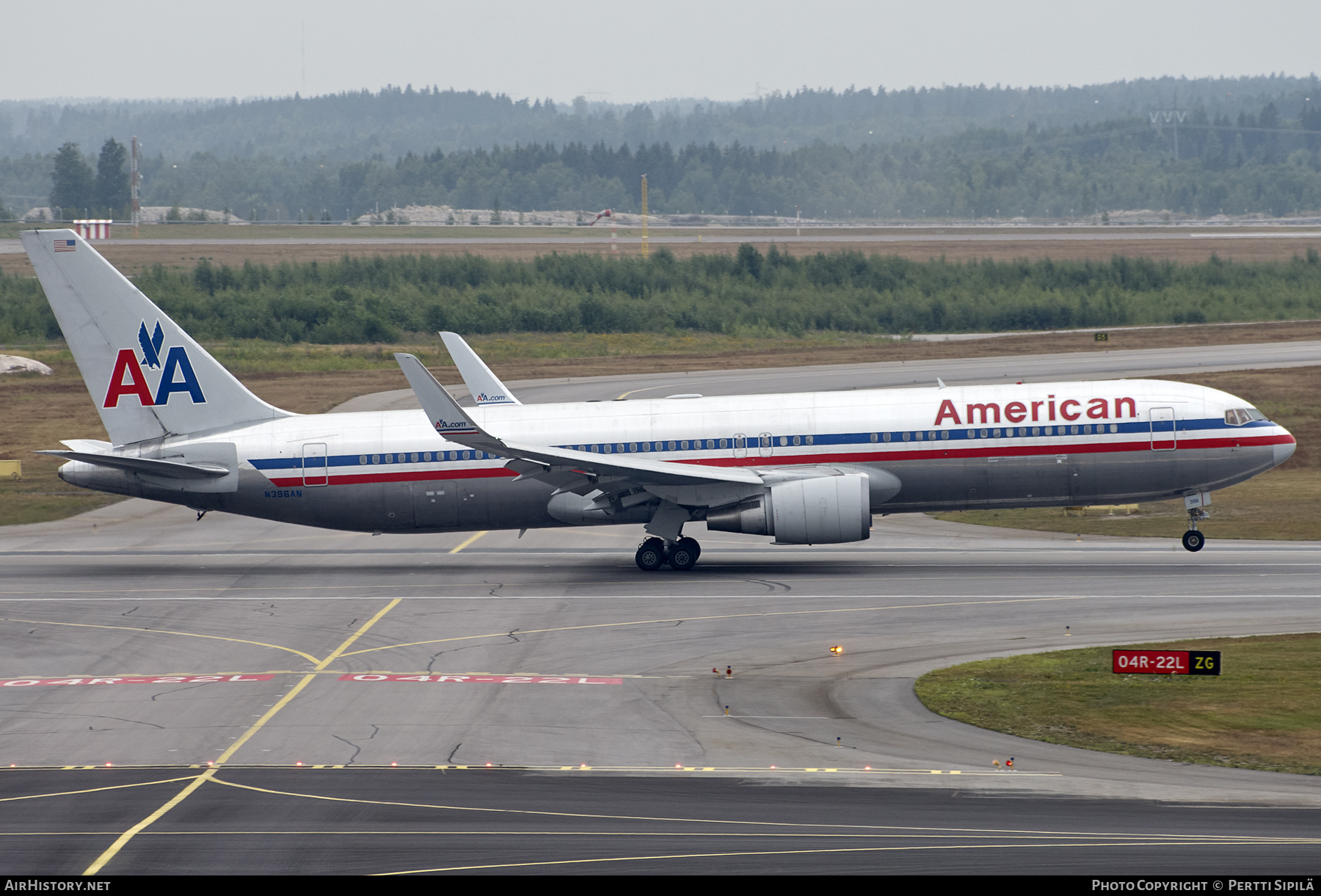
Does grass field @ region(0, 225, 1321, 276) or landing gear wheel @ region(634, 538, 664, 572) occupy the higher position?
grass field @ region(0, 225, 1321, 276)

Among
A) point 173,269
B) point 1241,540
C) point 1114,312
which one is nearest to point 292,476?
point 1241,540

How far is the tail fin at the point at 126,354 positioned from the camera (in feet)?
132

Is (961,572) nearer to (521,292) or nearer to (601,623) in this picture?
(601,623)

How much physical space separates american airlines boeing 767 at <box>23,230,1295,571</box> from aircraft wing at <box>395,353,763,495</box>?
12 centimetres

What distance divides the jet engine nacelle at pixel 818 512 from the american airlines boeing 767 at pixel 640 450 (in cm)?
8

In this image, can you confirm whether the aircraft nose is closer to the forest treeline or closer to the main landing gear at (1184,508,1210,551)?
the main landing gear at (1184,508,1210,551)

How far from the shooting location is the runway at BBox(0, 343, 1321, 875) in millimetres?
18812

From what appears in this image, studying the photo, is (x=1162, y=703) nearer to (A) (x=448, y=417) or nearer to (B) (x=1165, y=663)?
(B) (x=1165, y=663)

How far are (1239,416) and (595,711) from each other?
Answer: 909 inches

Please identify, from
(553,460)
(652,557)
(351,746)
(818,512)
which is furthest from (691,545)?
(351,746)

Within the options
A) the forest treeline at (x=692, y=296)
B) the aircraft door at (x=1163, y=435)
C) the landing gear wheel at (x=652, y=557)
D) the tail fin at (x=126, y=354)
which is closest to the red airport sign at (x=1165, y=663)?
the aircraft door at (x=1163, y=435)

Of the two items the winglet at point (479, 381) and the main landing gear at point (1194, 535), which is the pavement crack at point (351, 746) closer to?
the winglet at point (479, 381)

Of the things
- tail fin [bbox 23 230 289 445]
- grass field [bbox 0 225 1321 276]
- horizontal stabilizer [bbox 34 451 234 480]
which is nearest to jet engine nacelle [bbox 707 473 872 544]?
horizontal stabilizer [bbox 34 451 234 480]

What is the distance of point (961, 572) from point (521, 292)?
87.1 metres
